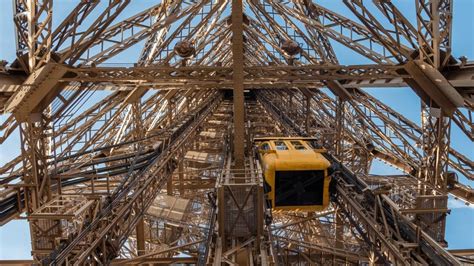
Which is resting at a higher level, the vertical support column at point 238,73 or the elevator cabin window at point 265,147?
the vertical support column at point 238,73

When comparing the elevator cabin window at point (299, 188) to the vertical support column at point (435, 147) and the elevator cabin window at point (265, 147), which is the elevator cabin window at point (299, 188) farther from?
the vertical support column at point (435, 147)

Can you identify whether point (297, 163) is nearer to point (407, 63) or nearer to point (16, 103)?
point (407, 63)

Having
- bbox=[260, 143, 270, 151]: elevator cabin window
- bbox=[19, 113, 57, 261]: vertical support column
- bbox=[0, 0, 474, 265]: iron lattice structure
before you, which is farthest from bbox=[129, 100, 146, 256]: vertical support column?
bbox=[19, 113, 57, 261]: vertical support column

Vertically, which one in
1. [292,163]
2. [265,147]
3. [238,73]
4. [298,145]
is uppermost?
[238,73]

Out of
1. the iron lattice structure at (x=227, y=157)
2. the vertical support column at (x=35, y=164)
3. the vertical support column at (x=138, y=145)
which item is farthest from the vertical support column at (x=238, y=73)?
the vertical support column at (x=35, y=164)

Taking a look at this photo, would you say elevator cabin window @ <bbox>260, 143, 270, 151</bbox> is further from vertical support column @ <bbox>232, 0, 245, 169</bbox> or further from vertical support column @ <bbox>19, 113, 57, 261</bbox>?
vertical support column @ <bbox>19, 113, 57, 261</bbox>

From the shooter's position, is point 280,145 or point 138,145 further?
point 138,145

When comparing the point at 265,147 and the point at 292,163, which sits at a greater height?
the point at 265,147

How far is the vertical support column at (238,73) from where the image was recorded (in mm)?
11494

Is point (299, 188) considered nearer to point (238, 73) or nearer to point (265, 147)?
point (265, 147)

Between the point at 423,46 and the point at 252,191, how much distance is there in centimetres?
690

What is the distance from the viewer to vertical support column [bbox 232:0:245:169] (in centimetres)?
1149

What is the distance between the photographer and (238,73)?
12406 mm

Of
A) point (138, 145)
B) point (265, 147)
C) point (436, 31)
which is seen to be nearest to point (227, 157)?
point (265, 147)
